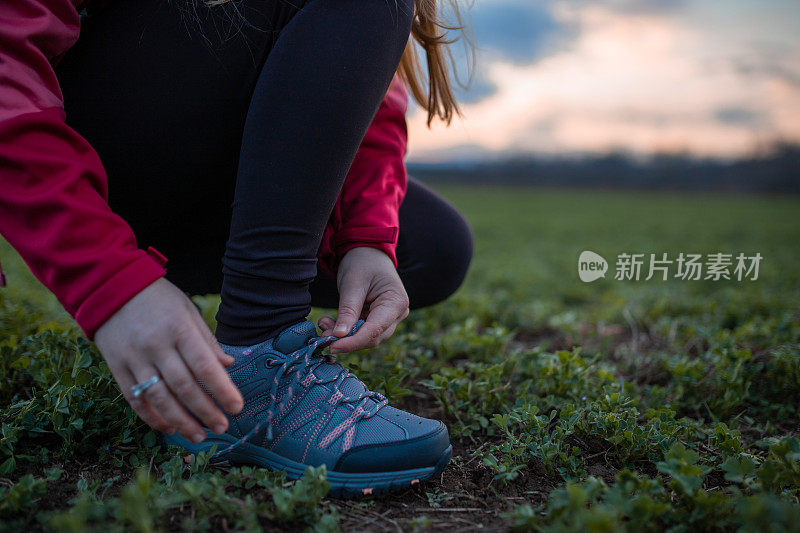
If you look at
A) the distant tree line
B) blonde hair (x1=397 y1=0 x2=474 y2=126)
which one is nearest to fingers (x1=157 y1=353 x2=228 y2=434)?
blonde hair (x1=397 y1=0 x2=474 y2=126)

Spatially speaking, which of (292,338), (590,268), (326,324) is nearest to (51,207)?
(292,338)

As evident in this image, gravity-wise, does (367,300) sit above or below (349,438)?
above

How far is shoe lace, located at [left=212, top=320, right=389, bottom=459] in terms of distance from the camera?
145 cm

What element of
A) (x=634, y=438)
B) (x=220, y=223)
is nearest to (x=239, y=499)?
(x=220, y=223)

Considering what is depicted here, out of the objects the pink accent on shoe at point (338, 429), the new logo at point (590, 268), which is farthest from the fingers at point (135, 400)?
the new logo at point (590, 268)

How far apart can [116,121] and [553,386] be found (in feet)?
5.41

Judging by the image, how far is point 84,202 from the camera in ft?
3.79

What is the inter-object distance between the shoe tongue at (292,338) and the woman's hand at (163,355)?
32 cm

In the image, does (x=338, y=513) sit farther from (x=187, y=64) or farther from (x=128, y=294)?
(x=187, y=64)

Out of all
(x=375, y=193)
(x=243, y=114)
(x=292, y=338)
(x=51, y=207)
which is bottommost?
(x=292, y=338)

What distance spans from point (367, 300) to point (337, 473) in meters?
0.50

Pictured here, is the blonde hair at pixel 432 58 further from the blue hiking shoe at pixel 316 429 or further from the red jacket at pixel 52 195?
the blue hiking shoe at pixel 316 429

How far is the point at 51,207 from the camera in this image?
44.1 inches

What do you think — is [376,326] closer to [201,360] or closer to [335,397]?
[335,397]
